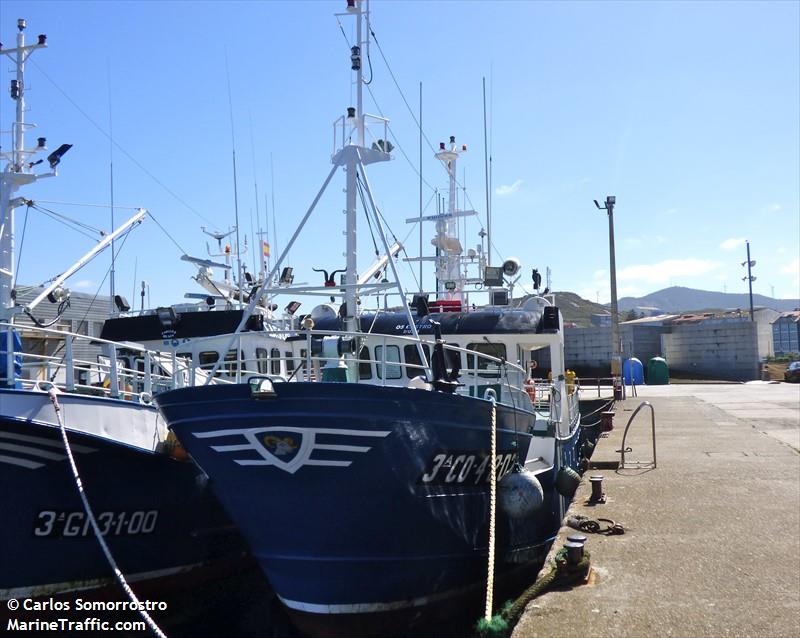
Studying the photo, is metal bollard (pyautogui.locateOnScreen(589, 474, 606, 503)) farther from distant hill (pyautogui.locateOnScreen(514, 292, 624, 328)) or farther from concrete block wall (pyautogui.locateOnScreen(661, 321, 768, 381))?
distant hill (pyautogui.locateOnScreen(514, 292, 624, 328))

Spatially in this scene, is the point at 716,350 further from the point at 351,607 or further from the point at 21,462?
the point at 21,462

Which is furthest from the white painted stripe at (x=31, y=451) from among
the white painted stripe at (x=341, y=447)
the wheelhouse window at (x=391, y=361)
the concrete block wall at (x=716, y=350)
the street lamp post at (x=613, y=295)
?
the concrete block wall at (x=716, y=350)

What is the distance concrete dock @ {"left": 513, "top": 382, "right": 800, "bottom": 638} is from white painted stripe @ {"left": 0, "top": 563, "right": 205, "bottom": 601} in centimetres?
482

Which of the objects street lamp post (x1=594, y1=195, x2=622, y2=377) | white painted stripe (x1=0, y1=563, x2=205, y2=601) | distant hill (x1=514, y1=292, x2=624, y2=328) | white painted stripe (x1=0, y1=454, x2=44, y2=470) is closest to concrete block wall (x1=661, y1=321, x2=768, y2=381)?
street lamp post (x1=594, y1=195, x2=622, y2=377)

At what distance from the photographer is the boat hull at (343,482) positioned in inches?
248

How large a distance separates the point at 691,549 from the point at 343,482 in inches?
129

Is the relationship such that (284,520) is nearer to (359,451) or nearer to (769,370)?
(359,451)

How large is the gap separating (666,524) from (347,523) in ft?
11.3

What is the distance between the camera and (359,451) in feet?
20.9

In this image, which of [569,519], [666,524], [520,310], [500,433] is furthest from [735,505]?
[520,310]

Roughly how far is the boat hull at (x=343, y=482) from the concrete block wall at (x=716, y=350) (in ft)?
122

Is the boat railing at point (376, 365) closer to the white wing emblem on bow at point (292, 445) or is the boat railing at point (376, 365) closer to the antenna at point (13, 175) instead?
the white wing emblem on bow at point (292, 445)

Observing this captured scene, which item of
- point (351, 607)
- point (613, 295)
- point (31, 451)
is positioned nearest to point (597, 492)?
point (351, 607)

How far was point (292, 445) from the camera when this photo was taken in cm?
632
